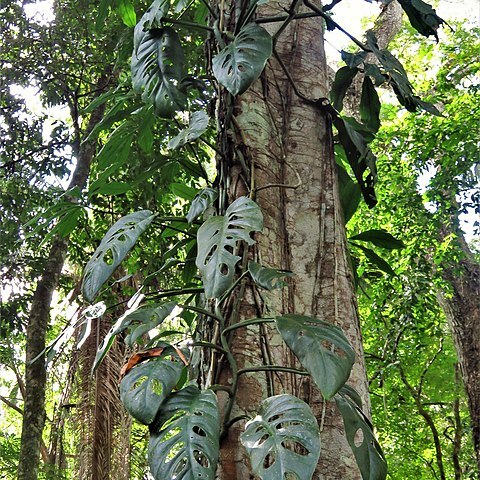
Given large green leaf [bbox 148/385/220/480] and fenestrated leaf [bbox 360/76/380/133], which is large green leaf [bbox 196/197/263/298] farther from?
fenestrated leaf [bbox 360/76/380/133]

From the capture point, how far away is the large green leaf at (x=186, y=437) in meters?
0.75

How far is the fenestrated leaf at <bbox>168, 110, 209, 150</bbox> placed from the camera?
1157 mm

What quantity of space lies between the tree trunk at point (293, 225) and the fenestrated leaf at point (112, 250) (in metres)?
0.19

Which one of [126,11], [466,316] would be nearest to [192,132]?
[126,11]

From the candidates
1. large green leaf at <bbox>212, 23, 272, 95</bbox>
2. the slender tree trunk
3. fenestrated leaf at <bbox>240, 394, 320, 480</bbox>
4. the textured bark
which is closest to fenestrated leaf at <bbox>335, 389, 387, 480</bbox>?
fenestrated leaf at <bbox>240, 394, 320, 480</bbox>

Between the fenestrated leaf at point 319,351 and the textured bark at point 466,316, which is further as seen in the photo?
the textured bark at point 466,316

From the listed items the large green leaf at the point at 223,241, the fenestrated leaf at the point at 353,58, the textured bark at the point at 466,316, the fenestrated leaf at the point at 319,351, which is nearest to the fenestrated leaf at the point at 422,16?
the fenestrated leaf at the point at 353,58

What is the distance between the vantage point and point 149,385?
2.71 ft

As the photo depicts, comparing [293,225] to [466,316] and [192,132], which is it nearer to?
[192,132]

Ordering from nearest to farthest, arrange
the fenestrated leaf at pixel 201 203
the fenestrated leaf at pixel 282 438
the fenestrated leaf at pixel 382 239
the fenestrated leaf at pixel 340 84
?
the fenestrated leaf at pixel 282 438, the fenestrated leaf at pixel 201 203, the fenestrated leaf at pixel 340 84, the fenestrated leaf at pixel 382 239

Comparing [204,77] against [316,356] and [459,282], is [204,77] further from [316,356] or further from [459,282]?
[459,282]

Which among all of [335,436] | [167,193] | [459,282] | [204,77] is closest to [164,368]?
[335,436]

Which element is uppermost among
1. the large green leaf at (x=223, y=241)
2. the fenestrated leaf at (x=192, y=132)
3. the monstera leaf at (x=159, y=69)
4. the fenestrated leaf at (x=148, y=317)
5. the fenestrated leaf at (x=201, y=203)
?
the monstera leaf at (x=159, y=69)

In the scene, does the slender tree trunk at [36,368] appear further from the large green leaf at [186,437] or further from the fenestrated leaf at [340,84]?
the large green leaf at [186,437]
